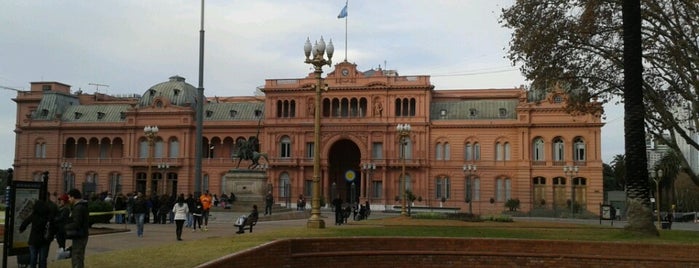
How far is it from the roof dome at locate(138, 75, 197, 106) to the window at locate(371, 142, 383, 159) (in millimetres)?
22007

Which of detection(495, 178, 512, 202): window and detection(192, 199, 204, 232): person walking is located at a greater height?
detection(495, 178, 512, 202): window

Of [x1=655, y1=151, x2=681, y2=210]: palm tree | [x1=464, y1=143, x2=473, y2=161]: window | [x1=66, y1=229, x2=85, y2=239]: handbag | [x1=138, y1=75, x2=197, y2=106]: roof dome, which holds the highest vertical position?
[x1=138, y1=75, x2=197, y2=106]: roof dome

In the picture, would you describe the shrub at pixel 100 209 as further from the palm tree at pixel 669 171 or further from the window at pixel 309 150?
the palm tree at pixel 669 171

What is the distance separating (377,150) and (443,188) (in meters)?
7.83

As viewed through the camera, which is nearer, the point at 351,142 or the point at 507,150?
the point at 507,150

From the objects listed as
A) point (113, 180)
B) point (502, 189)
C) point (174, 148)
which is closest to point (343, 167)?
point (502, 189)

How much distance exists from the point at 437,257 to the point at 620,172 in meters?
78.1

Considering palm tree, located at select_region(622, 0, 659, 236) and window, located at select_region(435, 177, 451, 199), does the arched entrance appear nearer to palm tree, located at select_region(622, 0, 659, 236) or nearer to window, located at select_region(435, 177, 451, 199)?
window, located at select_region(435, 177, 451, 199)

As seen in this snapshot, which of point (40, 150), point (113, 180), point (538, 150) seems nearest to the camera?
point (538, 150)

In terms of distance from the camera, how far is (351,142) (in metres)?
76.6

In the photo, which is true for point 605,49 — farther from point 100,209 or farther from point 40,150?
point 40,150

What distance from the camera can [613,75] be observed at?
29266 mm

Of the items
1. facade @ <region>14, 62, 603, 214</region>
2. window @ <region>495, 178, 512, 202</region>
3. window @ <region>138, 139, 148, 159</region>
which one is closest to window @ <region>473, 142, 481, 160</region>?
facade @ <region>14, 62, 603, 214</region>

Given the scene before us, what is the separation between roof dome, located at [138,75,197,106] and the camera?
265 ft
